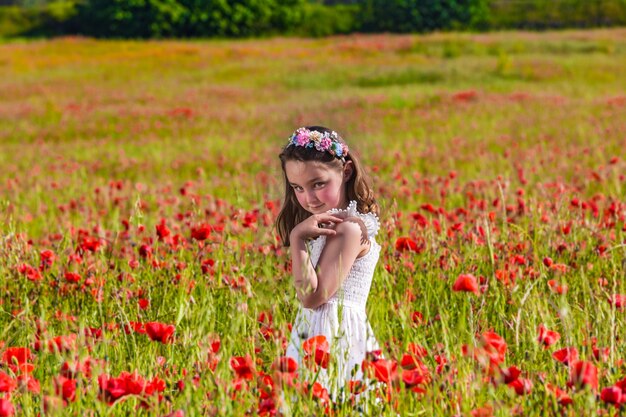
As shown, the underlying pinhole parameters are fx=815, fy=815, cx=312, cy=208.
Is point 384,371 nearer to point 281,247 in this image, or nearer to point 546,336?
point 546,336

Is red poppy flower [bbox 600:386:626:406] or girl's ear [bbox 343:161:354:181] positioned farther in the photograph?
girl's ear [bbox 343:161:354:181]

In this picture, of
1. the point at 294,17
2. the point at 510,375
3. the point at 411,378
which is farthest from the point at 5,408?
the point at 294,17

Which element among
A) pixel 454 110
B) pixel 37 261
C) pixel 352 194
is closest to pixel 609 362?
pixel 352 194

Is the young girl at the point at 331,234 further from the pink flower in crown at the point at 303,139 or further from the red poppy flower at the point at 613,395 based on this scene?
the red poppy flower at the point at 613,395

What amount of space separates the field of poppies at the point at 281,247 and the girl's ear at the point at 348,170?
13.4 inches

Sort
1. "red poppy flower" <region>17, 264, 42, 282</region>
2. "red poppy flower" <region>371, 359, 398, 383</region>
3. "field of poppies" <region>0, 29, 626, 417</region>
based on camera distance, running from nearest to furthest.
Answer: "red poppy flower" <region>371, 359, 398, 383</region> < "field of poppies" <region>0, 29, 626, 417</region> < "red poppy flower" <region>17, 264, 42, 282</region>

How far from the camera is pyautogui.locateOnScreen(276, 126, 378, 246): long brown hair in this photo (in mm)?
2887

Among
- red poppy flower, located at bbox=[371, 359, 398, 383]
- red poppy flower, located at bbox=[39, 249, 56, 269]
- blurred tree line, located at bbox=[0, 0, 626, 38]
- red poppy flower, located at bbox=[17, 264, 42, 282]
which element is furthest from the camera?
blurred tree line, located at bbox=[0, 0, 626, 38]

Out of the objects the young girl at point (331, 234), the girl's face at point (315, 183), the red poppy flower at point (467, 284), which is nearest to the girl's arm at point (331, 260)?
the young girl at point (331, 234)

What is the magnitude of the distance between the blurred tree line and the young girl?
177 feet

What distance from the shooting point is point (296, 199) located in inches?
123

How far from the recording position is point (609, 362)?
7.07ft

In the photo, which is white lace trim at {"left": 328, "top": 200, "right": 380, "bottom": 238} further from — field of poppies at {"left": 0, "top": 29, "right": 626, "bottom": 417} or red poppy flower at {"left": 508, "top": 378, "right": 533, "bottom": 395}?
red poppy flower at {"left": 508, "top": 378, "right": 533, "bottom": 395}

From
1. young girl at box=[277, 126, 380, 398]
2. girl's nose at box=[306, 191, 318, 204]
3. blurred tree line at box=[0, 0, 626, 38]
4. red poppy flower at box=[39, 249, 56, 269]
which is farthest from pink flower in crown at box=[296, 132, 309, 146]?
blurred tree line at box=[0, 0, 626, 38]
